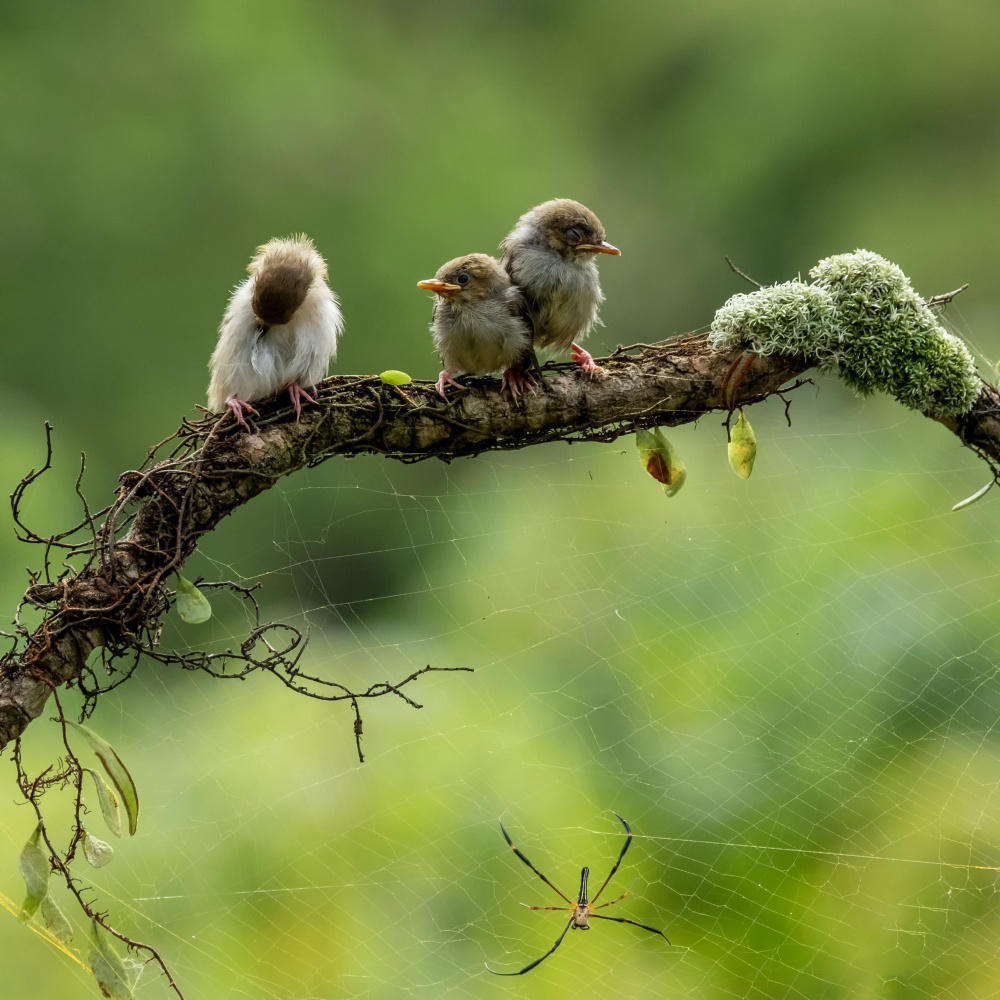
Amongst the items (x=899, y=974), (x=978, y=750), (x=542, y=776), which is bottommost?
(x=542, y=776)

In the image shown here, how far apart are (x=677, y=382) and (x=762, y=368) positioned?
19 cm

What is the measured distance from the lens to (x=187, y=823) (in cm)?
582

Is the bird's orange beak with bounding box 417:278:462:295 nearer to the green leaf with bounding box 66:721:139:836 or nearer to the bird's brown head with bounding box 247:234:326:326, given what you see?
the bird's brown head with bounding box 247:234:326:326

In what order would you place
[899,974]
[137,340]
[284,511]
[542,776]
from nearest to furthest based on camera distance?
[899,974] → [542,776] → [284,511] → [137,340]

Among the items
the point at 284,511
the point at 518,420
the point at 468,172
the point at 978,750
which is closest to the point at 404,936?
the point at 978,750

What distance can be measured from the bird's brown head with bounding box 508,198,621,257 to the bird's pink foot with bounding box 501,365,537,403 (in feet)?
1.45

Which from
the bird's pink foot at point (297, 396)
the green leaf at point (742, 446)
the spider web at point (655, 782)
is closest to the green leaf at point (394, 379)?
the bird's pink foot at point (297, 396)

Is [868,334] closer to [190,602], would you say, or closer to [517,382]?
[517,382]

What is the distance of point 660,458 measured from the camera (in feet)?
8.68

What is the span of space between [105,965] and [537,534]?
5.70 meters

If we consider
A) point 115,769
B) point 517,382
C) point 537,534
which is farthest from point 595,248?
point 537,534

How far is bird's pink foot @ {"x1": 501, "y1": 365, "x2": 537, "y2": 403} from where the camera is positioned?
243 cm

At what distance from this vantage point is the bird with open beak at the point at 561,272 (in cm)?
274

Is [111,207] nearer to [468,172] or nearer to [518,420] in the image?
[468,172]
